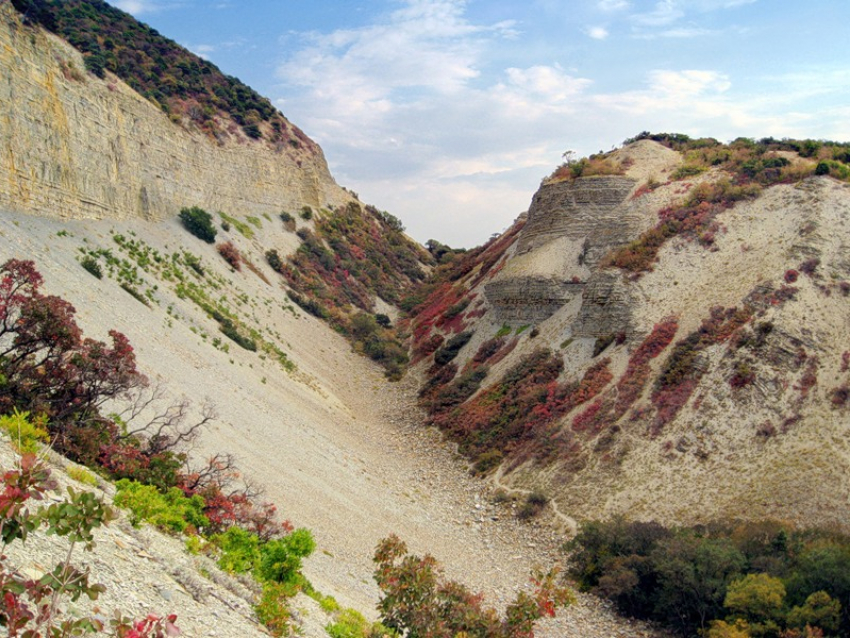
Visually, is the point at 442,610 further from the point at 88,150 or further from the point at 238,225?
the point at 238,225

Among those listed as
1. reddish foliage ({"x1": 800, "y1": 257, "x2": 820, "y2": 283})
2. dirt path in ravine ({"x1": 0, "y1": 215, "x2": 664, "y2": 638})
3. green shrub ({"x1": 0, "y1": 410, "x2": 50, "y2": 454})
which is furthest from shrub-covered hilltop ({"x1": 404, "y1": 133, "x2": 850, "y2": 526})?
green shrub ({"x1": 0, "y1": 410, "x2": 50, "y2": 454})

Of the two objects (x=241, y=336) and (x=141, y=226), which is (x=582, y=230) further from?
(x=141, y=226)

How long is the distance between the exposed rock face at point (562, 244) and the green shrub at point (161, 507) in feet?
76.5

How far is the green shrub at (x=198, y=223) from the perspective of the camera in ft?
137

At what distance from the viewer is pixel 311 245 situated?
57.4 m

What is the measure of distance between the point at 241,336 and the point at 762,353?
75.3ft

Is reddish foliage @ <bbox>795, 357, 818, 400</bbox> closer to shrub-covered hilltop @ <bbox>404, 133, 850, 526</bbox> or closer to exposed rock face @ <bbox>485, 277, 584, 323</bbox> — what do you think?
shrub-covered hilltop @ <bbox>404, 133, 850, 526</bbox>

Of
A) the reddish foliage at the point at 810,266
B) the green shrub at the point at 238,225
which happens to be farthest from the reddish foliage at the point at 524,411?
the green shrub at the point at 238,225

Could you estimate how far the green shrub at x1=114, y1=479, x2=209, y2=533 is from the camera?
10.3 meters

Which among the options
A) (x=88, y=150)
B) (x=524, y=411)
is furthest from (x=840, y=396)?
(x=88, y=150)

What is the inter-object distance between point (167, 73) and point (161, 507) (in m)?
55.4

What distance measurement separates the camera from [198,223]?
4203 cm

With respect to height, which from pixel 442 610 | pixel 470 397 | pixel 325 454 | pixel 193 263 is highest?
pixel 193 263

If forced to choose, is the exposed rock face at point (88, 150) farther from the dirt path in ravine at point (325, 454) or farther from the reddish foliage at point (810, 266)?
the reddish foliage at point (810, 266)
